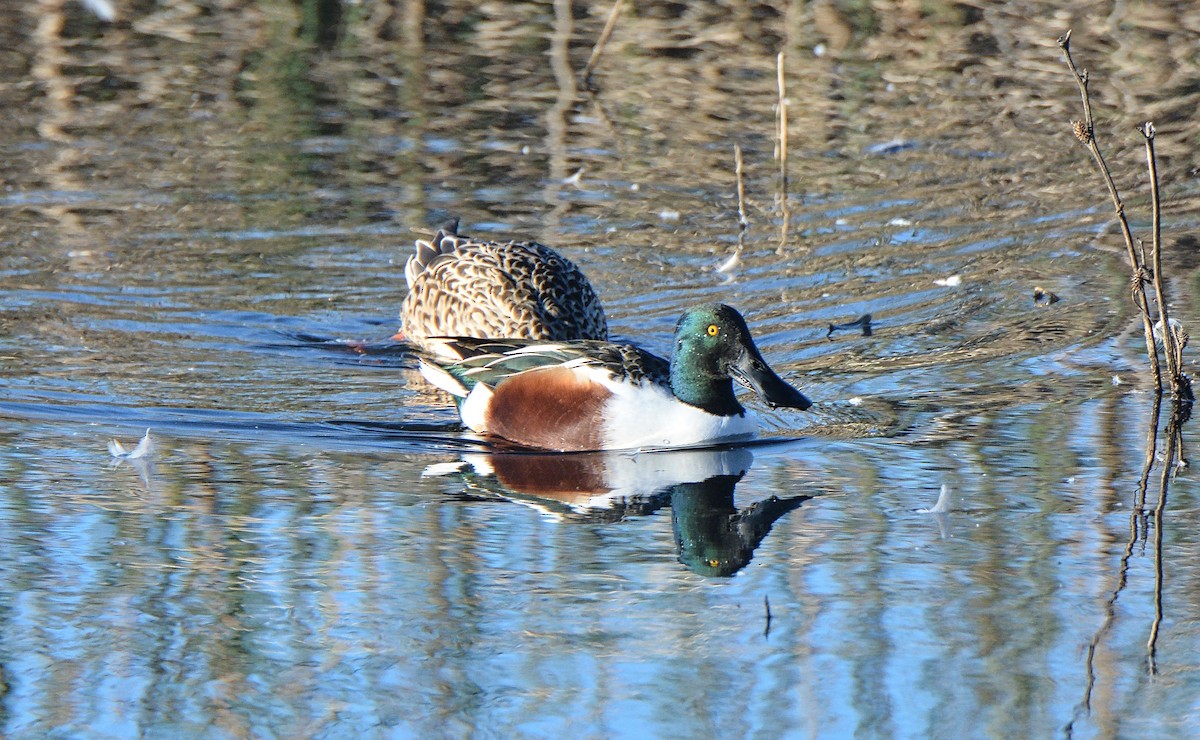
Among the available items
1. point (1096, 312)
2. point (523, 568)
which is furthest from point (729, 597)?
point (1096, 312)

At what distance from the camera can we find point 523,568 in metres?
5.55

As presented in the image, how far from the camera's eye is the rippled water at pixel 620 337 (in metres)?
4.77

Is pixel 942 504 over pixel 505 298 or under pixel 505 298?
under

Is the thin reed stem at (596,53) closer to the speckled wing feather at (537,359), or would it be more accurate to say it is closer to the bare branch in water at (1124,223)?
the speckled wing feather at (537,359)

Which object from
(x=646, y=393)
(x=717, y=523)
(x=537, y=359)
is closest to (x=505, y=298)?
(x=537, y=359)

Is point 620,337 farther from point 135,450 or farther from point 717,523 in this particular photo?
point 717,523

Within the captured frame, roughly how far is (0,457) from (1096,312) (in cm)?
536

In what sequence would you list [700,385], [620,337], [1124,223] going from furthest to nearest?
[620,337] → [700,385] → [1124,223]

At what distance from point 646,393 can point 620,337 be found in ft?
7.32

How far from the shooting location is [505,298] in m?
8.87

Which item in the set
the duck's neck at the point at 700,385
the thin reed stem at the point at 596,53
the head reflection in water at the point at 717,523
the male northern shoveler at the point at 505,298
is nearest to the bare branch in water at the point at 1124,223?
the duck's neck at the point at 700,385

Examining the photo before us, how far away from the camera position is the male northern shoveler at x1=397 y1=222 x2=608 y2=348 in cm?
879

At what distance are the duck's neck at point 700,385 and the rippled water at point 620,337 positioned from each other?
0.26 metres

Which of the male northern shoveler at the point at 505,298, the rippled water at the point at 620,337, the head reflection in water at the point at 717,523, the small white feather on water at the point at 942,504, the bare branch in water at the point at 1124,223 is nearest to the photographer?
the rippled water at the point at 620,337
